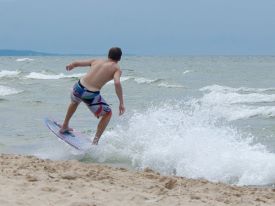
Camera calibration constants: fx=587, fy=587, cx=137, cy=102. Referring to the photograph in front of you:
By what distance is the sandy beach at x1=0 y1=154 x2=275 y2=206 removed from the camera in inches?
199

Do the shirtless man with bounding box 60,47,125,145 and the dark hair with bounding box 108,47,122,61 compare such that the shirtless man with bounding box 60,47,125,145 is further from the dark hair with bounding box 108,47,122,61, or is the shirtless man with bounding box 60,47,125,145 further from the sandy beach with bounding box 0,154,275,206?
the sandy beach with bounding box 0,154,275,206

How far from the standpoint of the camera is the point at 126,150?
28.0 feet

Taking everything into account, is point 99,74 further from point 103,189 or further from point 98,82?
point 103,189

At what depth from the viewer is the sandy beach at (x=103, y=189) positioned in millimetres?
5062

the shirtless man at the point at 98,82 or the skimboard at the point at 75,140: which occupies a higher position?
the shirtless man at the point at 98,82

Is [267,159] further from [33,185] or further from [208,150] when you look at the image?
[33,185]

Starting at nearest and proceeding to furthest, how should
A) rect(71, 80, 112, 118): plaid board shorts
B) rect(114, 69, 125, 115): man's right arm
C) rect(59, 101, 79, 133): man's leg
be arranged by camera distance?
1. rect(114, 69, 125, 115): man's right arm
2. rect(71, 80, 112, 118): plaid board shorts
3. rect(59, 101, 79, 133): man's leg

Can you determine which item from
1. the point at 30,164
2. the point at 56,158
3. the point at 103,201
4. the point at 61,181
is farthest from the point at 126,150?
the point at 103,201

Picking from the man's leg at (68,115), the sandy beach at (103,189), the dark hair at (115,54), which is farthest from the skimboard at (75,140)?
the sandy beach at (103,189)

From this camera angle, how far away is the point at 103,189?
5.48 m

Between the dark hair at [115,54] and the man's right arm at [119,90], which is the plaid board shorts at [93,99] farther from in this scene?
the dark hair at [115,54]

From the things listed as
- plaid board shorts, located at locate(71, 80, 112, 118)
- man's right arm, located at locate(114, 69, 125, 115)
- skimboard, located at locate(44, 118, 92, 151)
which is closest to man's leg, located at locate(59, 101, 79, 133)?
skimboard, located at locate(44, 118, 92, 151)

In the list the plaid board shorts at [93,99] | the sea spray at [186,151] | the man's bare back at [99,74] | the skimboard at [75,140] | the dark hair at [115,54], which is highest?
the dark hair at [115,54]

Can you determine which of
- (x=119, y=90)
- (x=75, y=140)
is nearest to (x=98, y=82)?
(x=119, y=90)
